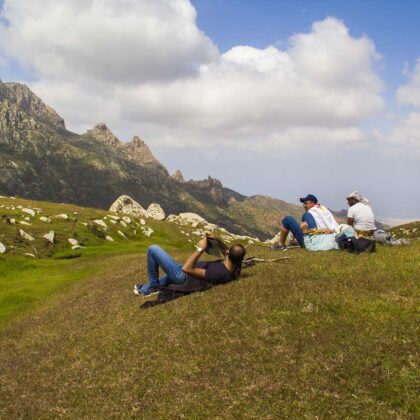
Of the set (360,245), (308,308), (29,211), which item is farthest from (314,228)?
(29,211)

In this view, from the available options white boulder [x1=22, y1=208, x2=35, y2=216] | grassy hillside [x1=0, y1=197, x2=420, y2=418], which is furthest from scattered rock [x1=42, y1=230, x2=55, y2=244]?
grassy hillside [x1=0, y1=197, x2=420, y2=418]

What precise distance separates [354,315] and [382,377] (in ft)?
10.6

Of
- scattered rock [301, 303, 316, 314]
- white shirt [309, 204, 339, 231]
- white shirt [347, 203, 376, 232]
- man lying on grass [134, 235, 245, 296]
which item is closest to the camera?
scattered rock [301, 303, 316, 314]

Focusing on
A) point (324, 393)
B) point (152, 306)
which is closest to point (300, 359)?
point (324, 393)

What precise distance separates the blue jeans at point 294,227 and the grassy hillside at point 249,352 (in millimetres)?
4333

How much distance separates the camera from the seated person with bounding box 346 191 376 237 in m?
24.0

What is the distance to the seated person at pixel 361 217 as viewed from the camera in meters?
24.0

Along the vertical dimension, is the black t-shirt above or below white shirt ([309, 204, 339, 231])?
below

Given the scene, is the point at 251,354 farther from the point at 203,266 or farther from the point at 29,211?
the point at 29,211

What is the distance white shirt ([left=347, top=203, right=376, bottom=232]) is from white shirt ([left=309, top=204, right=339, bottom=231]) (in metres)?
1.05

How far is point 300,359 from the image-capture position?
1102 centimetres

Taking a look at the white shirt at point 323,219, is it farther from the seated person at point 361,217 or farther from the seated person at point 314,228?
the seated person at point 361,217

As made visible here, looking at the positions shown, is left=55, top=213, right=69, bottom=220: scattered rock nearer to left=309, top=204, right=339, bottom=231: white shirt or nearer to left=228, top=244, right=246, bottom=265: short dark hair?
left=309, top=204, right=339, bottom=231: white shirt

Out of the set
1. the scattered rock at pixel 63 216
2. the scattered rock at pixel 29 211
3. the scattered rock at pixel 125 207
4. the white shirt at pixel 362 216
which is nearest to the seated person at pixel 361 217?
the white shirt at pixel 362 216
